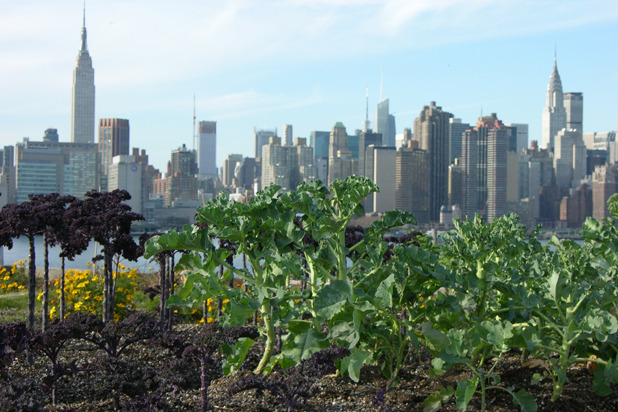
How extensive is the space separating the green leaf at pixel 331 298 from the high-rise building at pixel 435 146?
13565 cm

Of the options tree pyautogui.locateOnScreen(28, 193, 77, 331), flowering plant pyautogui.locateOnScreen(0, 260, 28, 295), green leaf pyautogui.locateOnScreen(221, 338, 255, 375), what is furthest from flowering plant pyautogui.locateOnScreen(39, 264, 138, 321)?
green leaf pyautogui.locateOnScreen(221, 338, 255, 375)

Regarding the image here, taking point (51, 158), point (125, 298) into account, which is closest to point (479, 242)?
point (125, 298)

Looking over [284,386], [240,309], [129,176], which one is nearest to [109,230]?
[240,309]

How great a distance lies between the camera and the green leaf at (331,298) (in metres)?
3.93

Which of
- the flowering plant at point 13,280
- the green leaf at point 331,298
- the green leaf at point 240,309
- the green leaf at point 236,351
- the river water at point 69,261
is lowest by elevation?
the river water at point 69,261

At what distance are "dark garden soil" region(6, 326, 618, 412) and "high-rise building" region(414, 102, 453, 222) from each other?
134 metres

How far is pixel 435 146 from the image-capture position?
157 m

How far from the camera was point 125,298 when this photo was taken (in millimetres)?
9812

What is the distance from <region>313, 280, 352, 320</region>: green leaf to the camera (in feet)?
12.9

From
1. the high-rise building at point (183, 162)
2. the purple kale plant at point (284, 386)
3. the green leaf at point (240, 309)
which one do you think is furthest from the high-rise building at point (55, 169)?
the green leaf at point (240, 309)

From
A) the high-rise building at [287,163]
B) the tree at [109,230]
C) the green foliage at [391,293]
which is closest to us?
the green foliage at [391,293]

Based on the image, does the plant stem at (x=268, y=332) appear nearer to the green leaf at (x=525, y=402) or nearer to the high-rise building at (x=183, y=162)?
the green leaf at (x=525, y=402)

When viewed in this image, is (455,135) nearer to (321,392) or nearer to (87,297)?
(87,297)

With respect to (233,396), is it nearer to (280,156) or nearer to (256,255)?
(256,255)
